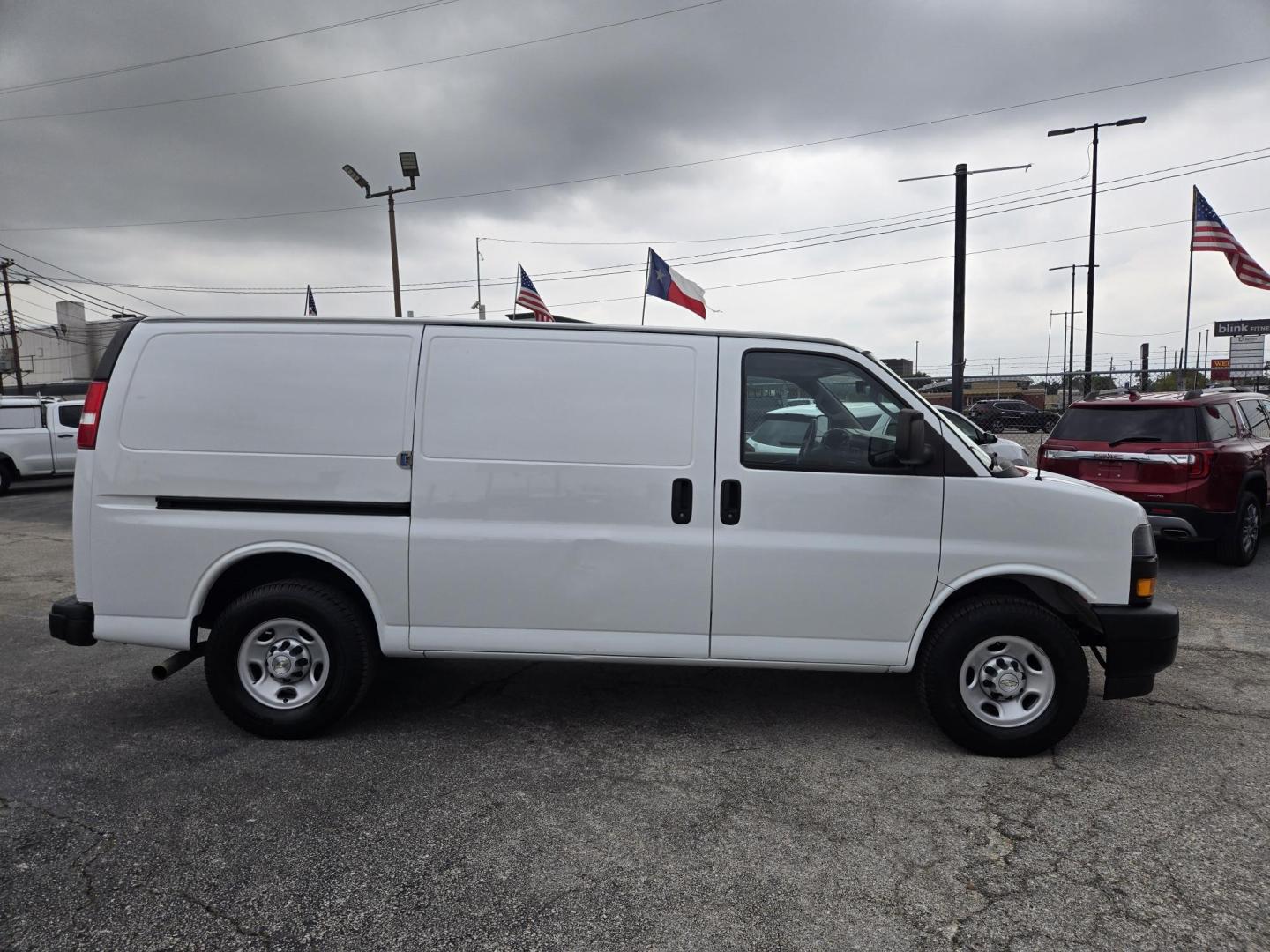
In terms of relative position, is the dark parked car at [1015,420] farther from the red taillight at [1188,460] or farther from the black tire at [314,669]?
the black tire at [314,669]

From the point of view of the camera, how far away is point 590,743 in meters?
4.14

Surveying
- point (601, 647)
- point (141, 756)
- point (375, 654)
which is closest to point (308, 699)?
point (375, 654)

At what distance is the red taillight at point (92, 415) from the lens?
4.10m

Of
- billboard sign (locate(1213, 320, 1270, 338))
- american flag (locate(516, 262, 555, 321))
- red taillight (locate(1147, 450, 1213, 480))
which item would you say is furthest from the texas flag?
billboard sign (locate(1213, 320, 1270, 338))

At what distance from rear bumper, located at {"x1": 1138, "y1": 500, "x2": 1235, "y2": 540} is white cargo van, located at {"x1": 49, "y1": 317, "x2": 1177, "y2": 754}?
4.58 meters

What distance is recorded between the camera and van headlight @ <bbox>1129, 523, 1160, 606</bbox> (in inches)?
156

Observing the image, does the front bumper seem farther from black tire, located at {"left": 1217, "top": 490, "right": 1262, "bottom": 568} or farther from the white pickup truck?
the white pickup truck

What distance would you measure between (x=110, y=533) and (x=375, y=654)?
4.71 ft

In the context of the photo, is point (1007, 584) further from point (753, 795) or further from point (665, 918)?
point (665, 918)

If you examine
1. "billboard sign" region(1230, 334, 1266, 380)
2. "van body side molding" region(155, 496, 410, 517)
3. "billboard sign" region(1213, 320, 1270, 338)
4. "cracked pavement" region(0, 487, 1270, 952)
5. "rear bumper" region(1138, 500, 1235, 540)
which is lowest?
"cracked pavement" region(0, 487, 1270, 952)

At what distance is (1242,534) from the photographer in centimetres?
810

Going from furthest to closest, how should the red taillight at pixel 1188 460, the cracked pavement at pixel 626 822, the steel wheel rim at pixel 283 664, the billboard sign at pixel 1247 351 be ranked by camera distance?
the billboard sign at pixel 1247 351, the red taillight at pixel 1188 460, the steel wheel rim at pixel 283 664, the cracked pavement at pixel 626 822

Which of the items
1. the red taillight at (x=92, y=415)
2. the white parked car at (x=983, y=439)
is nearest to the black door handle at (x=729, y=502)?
the red taillight at (x=92, y=415)

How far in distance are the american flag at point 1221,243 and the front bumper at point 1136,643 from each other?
15386mm
